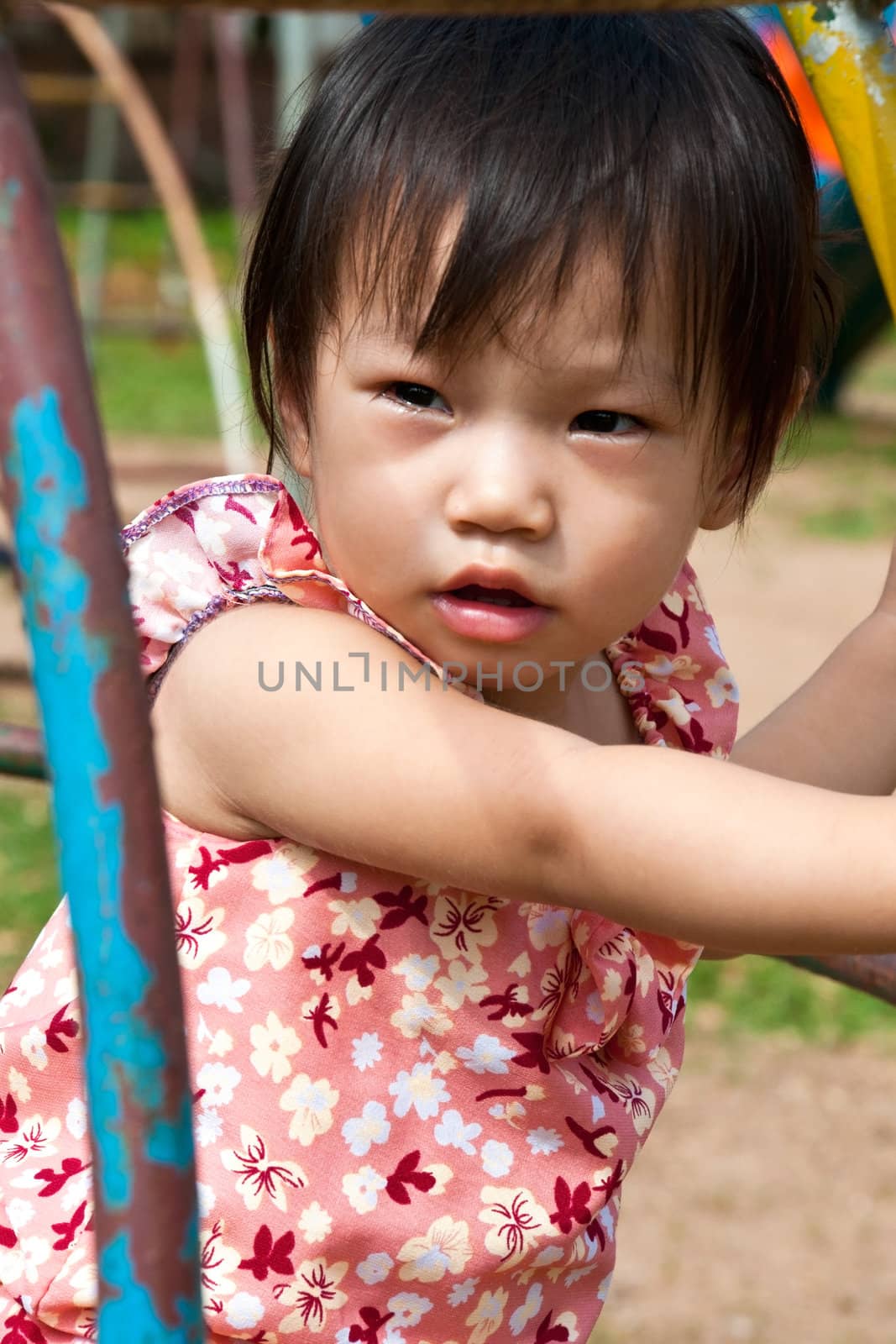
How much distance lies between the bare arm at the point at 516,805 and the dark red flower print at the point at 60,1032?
0.15 m

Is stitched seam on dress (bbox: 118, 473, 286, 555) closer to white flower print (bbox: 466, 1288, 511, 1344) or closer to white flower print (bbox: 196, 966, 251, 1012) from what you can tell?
white flower print (bbox: 196, 966, 251, 1012)

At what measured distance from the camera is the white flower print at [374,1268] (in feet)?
2.86

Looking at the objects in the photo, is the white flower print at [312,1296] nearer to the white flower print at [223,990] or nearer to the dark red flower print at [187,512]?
the white flower print at [223,990]

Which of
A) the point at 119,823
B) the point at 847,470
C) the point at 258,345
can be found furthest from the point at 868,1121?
the point at 847,470

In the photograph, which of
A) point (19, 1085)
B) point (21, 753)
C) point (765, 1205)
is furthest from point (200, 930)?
point (765, 1205)

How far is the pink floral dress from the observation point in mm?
865

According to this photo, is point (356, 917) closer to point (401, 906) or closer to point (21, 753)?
point (401, 906)

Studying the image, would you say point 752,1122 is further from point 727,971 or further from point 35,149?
point 35,149

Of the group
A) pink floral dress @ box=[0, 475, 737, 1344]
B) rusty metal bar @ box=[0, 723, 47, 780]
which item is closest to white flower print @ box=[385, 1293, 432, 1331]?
pink floral dress @ box=[0, 475, 737, 1344]

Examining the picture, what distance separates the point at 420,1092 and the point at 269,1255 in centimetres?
11

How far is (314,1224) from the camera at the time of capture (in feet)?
2.82

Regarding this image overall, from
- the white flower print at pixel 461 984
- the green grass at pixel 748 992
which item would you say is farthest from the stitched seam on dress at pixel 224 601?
the green grass at pixel 748 992

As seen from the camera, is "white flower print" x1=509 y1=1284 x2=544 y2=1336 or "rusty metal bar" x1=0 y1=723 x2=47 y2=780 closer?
"white flower print" x1=509 y1=1284 x2=544 y2=1336

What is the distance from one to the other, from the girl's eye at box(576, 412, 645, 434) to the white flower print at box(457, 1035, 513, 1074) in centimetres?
32
